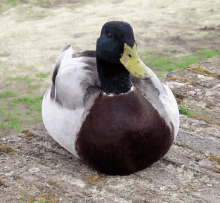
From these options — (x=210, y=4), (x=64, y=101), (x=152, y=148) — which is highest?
(x=64, y=101)

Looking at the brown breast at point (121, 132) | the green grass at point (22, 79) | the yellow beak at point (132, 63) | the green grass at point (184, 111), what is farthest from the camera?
the green grass at point (22, 79)

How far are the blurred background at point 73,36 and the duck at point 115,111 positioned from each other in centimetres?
185

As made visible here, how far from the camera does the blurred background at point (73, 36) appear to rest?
14.5 feet

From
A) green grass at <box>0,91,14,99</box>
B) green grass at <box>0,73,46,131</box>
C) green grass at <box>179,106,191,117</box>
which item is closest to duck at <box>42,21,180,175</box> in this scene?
green grass at <box>179,106,191,117</box>

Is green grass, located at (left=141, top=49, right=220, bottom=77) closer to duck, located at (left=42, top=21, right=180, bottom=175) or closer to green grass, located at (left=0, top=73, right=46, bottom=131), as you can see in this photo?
green grass, located at (left=0, top=73, right=46, bottom=131)

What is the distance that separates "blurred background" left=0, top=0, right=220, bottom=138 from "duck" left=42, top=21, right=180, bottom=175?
185 cm

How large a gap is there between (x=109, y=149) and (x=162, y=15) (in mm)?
5945

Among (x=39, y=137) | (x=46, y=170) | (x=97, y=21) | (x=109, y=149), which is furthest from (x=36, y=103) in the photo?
(x=97, y=21)

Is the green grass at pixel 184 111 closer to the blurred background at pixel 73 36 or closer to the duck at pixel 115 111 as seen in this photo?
the duck at pixel 115 111

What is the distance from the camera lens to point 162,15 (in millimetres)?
7211

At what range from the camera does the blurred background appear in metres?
4.41

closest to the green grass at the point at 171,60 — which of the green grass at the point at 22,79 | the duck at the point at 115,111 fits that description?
the green grass at the point at 22,79

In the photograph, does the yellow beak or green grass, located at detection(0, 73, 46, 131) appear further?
green grass, located at detection(0, 73, 46, 131)

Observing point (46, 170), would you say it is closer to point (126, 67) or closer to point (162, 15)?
point (126, 67)
